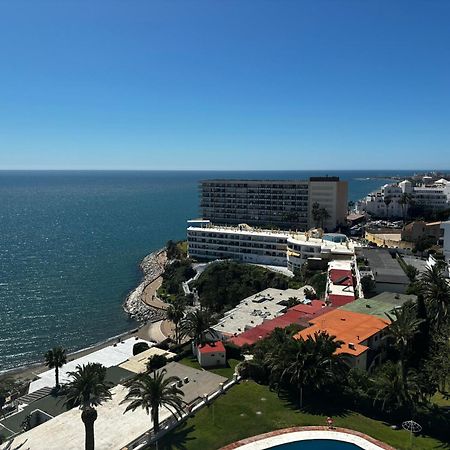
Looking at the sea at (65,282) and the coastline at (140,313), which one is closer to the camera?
the coastline at (140,313)

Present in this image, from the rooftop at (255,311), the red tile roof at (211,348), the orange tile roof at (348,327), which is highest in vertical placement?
the orange tile roof at (348,327)

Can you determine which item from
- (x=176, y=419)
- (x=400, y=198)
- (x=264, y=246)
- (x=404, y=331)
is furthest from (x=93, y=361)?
(x=400, y=198)

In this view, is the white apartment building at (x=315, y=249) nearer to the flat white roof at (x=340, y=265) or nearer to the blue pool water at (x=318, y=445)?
the flat white roof at (x=340, y=265)

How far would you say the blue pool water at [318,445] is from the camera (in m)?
30.2

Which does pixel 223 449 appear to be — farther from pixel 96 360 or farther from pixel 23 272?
pixel 23 272

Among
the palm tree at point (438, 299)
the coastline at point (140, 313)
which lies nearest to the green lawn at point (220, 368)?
the palm tree at point (438, 299)

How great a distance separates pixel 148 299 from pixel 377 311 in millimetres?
50650

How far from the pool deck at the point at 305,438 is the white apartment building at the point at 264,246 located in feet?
175

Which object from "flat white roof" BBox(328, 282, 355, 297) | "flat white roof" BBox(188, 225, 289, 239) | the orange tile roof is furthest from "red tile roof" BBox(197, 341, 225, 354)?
"flat white roof" BBox(188, 225, 289, 239)

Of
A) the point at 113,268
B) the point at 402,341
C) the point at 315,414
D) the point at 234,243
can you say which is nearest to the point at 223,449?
the point at 315,414

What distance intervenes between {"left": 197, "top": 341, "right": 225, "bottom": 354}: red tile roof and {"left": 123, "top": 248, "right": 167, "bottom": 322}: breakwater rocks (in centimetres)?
3458

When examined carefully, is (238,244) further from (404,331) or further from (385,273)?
(404,331)

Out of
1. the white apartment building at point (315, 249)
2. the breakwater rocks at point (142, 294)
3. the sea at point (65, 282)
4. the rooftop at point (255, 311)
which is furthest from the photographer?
the white apartment building at point (315, 249)

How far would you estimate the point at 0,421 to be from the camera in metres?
37.9
